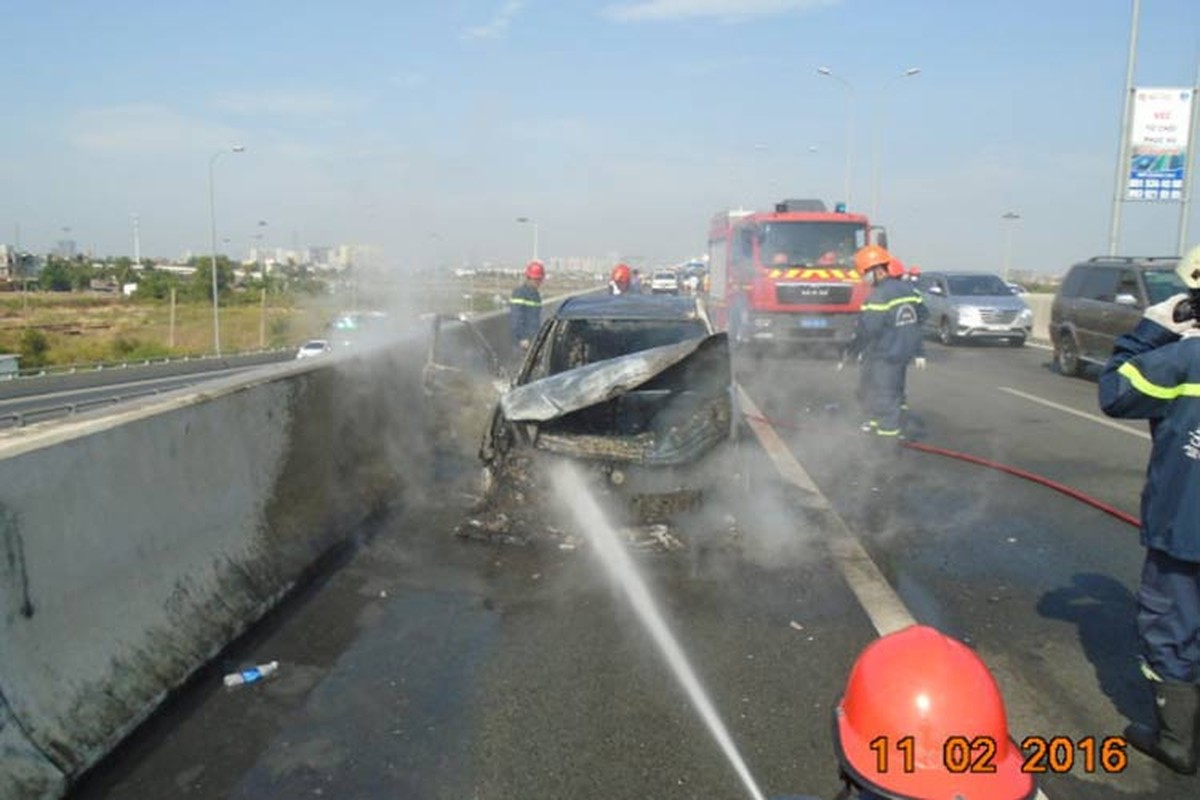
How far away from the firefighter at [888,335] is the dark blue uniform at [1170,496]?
5.29m

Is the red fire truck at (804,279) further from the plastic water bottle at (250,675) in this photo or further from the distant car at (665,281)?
the distant car at (665,281)

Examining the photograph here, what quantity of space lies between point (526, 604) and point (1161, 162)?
25.6m

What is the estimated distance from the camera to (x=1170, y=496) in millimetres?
3465

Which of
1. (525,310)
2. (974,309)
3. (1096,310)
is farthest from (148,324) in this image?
(1096,310)

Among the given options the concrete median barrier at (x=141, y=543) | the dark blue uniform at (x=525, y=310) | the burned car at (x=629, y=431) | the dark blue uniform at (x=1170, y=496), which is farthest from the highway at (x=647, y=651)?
the dark blue uniform at (x=525, y=310)

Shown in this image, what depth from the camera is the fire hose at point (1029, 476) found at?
7051 mm

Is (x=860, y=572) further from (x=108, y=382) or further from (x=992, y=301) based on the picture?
(x=108, y=382)

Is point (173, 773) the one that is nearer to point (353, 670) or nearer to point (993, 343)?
point (353, 670)

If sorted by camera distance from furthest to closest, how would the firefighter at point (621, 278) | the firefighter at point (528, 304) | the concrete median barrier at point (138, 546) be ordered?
the firefighter at point (621, 278) → the firefighter at point (528, 304) → the concrete median barrier at point (138, 546)

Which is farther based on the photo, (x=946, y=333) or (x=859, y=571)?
(x=946, y=333)

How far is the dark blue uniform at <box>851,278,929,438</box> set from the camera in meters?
8.84

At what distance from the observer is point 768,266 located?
19016 mm

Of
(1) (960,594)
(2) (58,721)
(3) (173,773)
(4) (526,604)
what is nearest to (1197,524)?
(1) (960,594)

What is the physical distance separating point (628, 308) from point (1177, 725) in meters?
5.50
